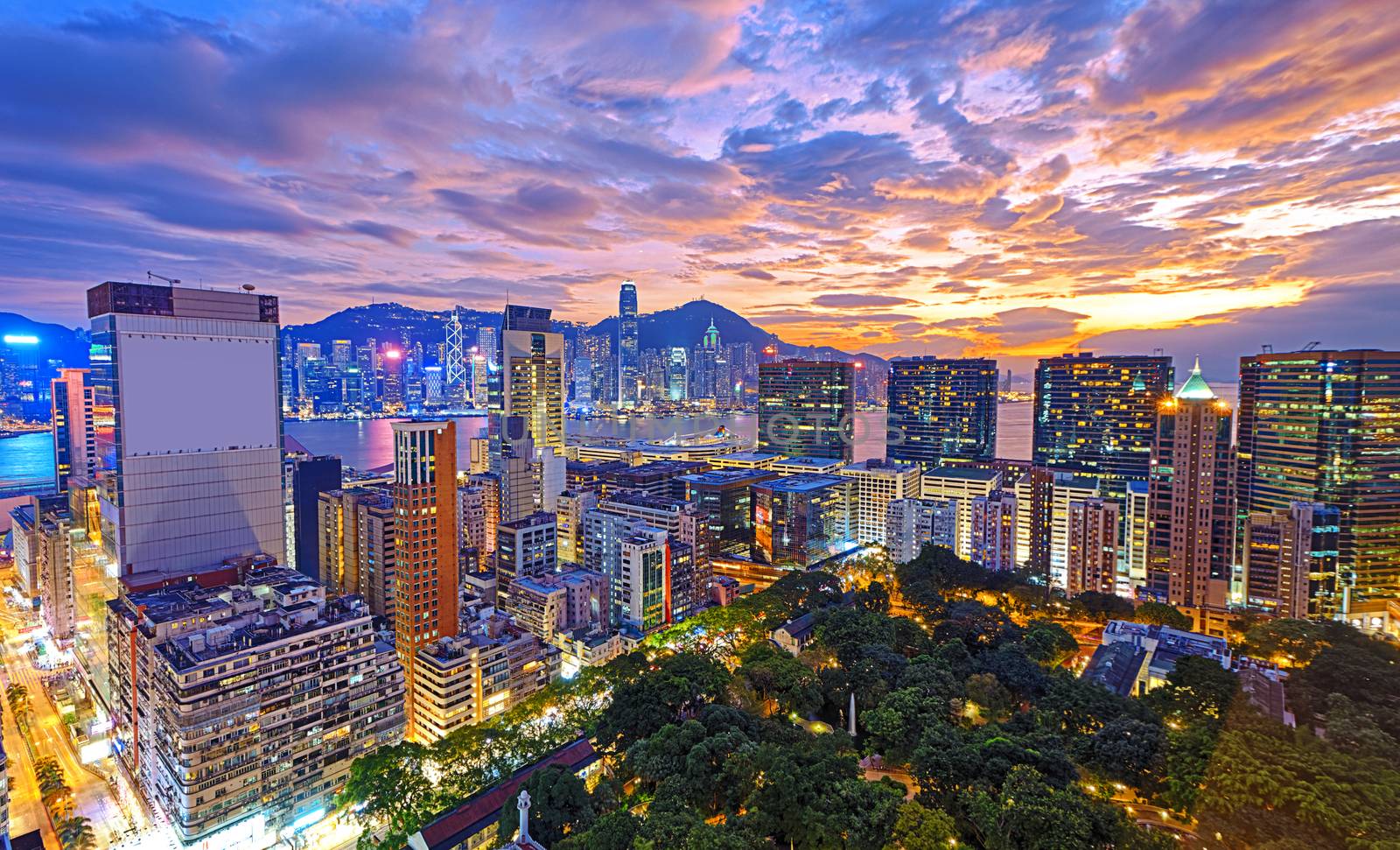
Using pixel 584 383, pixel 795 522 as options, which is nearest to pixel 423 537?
pixel 795 522

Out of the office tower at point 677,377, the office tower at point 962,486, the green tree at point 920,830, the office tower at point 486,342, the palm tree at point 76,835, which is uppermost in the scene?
the office tower at point 486,342

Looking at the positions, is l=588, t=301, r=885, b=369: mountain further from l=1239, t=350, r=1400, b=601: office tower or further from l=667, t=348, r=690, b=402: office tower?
l=1239, t=350, r=1400, b=601: office tower

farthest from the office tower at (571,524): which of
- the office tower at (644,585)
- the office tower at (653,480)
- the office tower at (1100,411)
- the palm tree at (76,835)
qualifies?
the office tower at (1100,411)

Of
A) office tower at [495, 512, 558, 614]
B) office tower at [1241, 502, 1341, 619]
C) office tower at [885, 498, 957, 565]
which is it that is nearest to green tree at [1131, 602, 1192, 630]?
office tower at [1241, 502, 1341, 619]

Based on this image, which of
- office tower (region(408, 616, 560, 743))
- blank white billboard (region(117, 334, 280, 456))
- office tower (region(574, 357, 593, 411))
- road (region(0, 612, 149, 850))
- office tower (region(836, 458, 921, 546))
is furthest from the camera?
office tower (region(574, 357, 593, 411))

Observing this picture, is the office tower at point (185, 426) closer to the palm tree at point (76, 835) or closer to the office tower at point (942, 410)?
the palm tree at point (76, 835)

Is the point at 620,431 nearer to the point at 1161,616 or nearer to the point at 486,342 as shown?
the point at 486,342

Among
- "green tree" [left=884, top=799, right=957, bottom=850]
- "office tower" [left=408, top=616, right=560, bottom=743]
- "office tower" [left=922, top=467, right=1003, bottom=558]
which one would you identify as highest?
"office tower" [left=922, top=467, right=1003, bottom=558]
